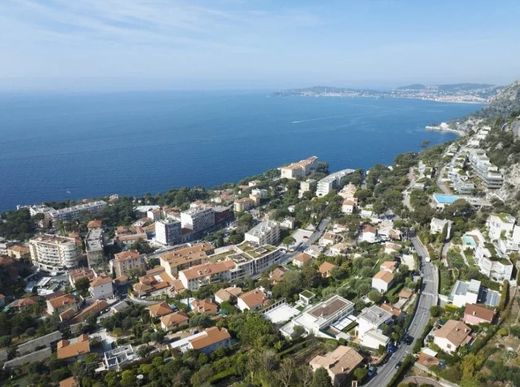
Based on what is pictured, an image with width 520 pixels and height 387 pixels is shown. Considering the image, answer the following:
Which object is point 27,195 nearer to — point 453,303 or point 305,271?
point 305,271

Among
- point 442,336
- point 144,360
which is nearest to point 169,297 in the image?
point 144,360

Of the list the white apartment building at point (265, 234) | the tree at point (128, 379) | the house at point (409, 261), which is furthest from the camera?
the white apartment building at point (265, 234)

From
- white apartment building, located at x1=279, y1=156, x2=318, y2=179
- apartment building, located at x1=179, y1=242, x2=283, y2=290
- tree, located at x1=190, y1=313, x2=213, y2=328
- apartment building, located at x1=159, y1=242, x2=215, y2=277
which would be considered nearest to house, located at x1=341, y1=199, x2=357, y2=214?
apartment building, located at x1=179, y1=242, x2=283, y2=290

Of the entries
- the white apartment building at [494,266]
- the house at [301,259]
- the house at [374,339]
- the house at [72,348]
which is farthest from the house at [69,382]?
the white apartment building at [494,266]

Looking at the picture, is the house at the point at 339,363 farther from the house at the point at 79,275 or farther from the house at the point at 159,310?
the house at the point at 79,275

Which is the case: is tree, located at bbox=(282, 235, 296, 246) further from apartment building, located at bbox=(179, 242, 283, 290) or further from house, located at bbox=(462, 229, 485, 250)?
house, located at bbox=(462, 229, 485, 250)

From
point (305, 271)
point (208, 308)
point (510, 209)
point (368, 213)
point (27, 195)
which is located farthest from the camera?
point (27, 195)
